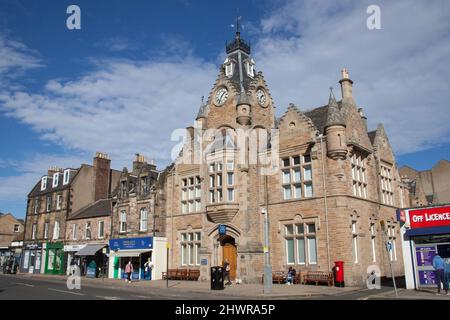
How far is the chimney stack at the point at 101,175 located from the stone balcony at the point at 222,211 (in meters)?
22.0

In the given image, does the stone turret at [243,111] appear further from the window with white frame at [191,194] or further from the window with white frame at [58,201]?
the window with white frame at [58,201]

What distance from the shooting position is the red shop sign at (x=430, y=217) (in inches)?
784

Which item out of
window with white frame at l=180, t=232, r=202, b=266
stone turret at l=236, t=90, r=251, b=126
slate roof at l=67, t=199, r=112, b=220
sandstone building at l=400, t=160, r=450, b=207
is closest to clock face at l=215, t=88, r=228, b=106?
stone turret at l=236, t=90, r=251, b=126

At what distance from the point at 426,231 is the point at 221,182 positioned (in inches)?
534

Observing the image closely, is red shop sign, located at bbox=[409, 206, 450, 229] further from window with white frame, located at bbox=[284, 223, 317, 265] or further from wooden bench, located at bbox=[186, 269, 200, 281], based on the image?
wooden bench, located at bbox=[186, 269, 200, 281]

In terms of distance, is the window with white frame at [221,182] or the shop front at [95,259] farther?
the shop front at [95,259]

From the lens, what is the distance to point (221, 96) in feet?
105

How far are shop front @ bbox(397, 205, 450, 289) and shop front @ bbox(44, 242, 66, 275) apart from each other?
3522 cm

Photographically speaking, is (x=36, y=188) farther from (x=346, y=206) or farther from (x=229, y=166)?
(x=346, y=206)

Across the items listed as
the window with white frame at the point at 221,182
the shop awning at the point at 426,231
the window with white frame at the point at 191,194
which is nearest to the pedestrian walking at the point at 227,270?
the window with white frame at the point at 221,182

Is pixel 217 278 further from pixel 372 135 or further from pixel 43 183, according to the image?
pixel 43 183

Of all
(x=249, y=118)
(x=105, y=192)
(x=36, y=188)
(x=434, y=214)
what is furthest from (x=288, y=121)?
(x=36, y=188)

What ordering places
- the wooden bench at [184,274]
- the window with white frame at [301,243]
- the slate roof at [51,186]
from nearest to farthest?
1. the window with white frame at [301,243]
2. the wooden bench at [184,274]
3. the slate roof at [51,186]

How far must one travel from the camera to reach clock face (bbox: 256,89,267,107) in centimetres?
3138
